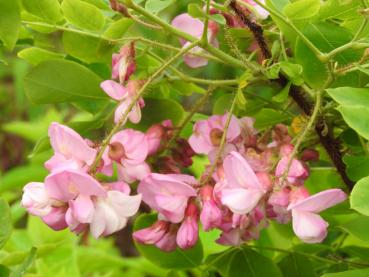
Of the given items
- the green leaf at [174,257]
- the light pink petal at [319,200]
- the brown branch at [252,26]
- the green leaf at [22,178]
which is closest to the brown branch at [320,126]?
the brown branch at [252,26]

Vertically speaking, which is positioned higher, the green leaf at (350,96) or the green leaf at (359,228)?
the green leaf at (350,96)

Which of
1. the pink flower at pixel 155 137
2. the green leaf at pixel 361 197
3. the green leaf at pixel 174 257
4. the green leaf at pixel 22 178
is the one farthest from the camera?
the green leaf at pixel 22 178

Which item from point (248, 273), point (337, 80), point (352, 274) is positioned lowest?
point (248, 273)

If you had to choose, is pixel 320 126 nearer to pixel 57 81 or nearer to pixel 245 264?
pixel 245 264

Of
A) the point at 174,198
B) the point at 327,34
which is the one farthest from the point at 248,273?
the point at 327,34

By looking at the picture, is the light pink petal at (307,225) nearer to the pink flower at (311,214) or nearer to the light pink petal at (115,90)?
the pink flower at (311,214)

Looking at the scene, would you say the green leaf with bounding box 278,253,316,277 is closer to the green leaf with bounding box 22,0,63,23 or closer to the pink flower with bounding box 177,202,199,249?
the pink flower with bounding box 177,202,199,249

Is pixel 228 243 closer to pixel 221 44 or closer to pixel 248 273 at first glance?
pixel 248 273
